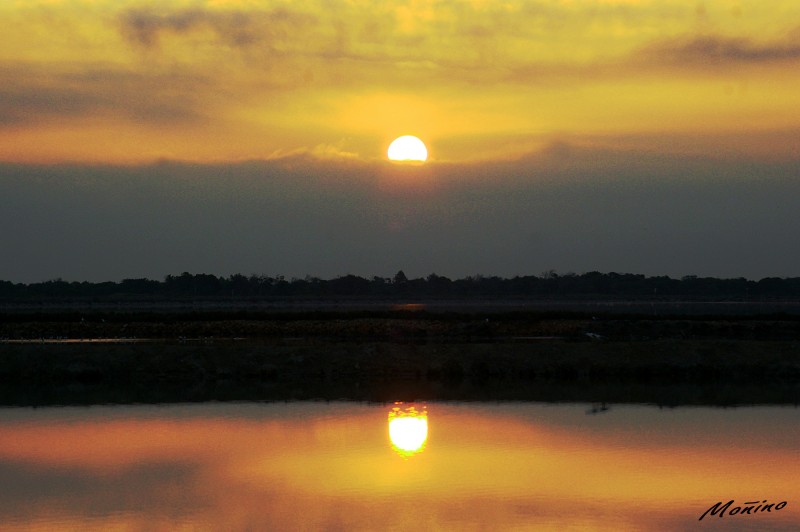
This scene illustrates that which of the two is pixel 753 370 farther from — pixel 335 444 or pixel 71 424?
pixel 71 424

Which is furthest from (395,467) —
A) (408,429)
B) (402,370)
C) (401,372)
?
(402,370)

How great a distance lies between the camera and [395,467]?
2484cm

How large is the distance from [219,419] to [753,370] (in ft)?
88.6

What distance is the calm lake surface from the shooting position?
19594mm

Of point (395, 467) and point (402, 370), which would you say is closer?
point (395, 467)

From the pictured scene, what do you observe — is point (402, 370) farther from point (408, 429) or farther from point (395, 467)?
point (395, 467)

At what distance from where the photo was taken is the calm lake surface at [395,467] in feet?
64.3

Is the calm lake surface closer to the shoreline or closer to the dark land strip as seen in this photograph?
the dark land strip

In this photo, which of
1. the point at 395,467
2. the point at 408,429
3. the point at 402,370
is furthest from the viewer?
the point at 402,370

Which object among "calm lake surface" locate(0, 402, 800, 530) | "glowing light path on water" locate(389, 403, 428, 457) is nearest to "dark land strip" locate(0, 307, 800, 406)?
"glowing light path on water" locate(389, 403, 428, 457)

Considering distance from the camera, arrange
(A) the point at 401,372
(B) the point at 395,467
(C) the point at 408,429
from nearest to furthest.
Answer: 1. (B) the point at 395,467
2. (C) the point at 408,429
3. (A) the point at 401,372

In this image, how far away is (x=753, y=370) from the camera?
160 feet

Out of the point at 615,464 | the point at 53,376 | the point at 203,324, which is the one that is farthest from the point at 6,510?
the point at 203,324

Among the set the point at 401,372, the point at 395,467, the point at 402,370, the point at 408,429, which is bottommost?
the point at 395,467
